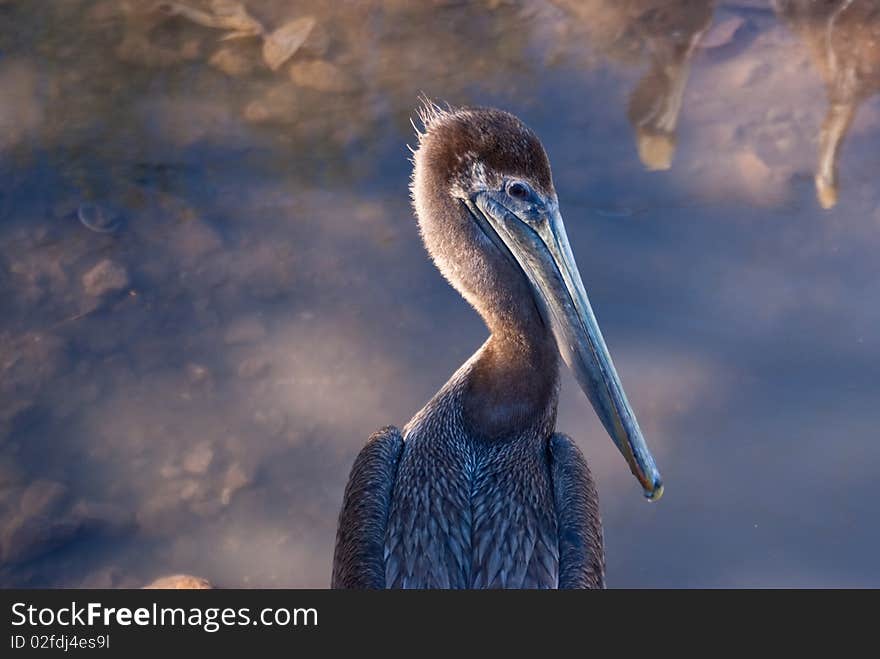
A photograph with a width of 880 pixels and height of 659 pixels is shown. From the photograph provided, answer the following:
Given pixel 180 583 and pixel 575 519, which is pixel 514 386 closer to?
→ pixel 575 519

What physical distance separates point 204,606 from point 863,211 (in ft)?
12.2

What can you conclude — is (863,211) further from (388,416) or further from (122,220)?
(122,220)

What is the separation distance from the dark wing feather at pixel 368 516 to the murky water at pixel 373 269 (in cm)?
67

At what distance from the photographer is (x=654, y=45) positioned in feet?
19.3

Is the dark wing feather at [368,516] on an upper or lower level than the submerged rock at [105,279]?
lower

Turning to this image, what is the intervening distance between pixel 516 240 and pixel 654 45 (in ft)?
10.3

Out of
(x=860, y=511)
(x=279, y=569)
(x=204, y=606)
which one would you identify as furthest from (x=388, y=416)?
(x=860, y=511)

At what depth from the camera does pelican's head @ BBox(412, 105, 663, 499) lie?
319 centimetres

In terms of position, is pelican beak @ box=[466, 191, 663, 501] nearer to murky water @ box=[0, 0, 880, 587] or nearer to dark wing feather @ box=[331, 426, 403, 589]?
dark wing feather @ box=[331, 426, 403, 589]

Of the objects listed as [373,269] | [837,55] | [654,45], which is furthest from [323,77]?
[837,55]

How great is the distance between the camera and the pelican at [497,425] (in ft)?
10.4

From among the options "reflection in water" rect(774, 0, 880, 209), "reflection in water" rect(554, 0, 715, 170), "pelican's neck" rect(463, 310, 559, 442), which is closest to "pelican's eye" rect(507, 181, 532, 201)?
"pelican's neck" rect(463, 310, 559, 442)

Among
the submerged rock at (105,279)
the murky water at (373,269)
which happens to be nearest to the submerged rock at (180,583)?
the murky water at (373,269)

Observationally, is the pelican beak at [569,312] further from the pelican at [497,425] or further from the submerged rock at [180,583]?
the submerged rock at [180,583]
